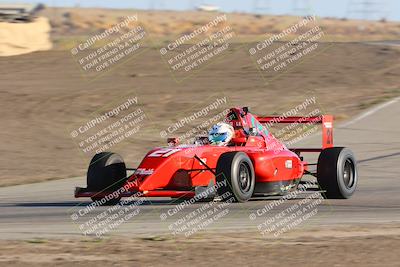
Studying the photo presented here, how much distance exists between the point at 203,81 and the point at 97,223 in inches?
1137

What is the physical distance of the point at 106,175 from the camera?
1585cm

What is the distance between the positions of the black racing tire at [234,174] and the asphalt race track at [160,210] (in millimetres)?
197

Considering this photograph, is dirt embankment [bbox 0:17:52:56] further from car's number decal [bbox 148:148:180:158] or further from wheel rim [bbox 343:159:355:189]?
car's number decal [bbox 148:148:180:158]

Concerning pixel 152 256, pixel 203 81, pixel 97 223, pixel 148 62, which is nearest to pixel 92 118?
pixel 203 81

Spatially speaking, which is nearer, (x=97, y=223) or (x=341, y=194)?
(x=97, y=223)

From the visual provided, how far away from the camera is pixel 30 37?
49.1m

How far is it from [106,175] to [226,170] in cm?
203

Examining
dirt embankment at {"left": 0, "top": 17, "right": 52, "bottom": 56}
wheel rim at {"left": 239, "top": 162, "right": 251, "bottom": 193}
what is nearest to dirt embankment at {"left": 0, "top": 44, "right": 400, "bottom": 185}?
dirt embankment at {"left": 0, "top": 17, "right": 52, "bottom": 56}

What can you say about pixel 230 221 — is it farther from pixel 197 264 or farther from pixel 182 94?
pixel 182 94

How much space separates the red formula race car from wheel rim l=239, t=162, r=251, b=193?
2 cm

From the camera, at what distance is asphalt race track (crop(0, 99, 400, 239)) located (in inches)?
511

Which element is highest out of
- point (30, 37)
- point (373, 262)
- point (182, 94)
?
point (30, 37)

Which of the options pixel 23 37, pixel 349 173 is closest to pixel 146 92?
pixel 23 37

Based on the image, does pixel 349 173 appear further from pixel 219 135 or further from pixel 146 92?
pixel 146 92
